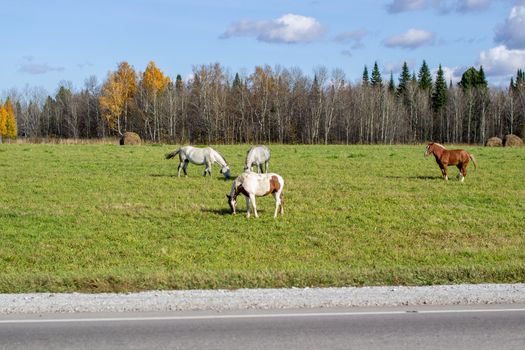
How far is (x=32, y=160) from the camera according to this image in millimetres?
39094

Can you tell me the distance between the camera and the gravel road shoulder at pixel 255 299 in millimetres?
9945

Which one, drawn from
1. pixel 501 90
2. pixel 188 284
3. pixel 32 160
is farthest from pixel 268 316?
pixel 501 90

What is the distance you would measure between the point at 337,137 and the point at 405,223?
82.2 meters

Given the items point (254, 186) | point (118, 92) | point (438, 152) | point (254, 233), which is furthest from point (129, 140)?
point (254, 233)

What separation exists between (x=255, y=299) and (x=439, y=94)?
10812cm

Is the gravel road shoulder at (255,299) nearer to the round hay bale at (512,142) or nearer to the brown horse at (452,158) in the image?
the brown horse at (452,158)

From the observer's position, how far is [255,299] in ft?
34.0

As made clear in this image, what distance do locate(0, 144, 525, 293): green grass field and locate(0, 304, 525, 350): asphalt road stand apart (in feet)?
8.74

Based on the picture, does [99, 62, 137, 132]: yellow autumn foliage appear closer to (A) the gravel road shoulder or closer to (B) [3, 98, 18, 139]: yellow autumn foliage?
(B) [3, 98, 18, 139]: yellow autumn foliage

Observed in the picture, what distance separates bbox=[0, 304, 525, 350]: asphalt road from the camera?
7.79 m

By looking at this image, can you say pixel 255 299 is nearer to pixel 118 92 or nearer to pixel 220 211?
pixel 220 211

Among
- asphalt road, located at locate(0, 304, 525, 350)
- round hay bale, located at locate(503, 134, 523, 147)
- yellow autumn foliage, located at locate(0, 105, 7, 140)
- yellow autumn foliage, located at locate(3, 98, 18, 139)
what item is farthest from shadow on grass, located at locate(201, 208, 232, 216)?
yellow autumn foliage, located at locate(0, 105, 7, 140)

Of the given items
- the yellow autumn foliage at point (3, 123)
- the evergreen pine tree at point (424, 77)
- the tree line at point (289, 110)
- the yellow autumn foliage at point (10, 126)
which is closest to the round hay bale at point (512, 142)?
the tree line at point (289, 110)

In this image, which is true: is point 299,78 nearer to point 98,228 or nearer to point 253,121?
point 253,121
